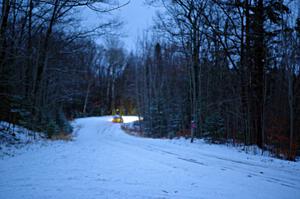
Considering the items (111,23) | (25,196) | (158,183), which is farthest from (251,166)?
(111,23)

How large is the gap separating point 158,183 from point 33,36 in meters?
13.2

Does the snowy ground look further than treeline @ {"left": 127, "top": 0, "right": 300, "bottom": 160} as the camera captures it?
No

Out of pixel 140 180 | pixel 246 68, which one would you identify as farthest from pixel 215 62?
pixel 140 180

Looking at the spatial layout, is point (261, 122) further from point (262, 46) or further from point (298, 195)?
point (298, 195)

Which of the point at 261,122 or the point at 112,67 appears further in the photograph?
the point at 112,67

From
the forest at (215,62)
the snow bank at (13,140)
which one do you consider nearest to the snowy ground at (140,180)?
the snow bank at (13,140)

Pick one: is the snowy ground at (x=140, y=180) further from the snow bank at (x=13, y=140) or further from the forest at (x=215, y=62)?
the forest at (x=215, y=62)

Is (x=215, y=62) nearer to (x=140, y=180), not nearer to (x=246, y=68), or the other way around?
(x=246, y=68)

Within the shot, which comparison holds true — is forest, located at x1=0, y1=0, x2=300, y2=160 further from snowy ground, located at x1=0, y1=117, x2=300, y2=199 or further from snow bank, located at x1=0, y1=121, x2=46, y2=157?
snowy ground, located at x1=0, y1=117, x2=300, y2=199

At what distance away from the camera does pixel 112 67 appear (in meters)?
49.5

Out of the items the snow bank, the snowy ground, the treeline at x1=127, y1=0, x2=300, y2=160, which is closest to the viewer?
the snowy ground

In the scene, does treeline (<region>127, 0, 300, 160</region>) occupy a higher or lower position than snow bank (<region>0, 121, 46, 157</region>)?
higher

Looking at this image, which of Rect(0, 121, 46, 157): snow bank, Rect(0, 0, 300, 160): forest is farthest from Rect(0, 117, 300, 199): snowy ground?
Rect(0, 0, 300, 160): forest

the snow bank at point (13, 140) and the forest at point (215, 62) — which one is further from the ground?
the forest at point (215, 62)
